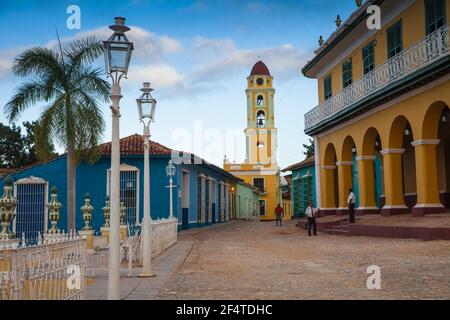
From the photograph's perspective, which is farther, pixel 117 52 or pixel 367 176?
pixel 367 176

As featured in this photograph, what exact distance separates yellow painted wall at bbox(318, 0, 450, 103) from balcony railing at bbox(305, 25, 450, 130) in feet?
2.08

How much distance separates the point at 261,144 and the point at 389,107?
46704 millimetres

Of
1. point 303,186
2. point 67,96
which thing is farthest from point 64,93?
point 303,186

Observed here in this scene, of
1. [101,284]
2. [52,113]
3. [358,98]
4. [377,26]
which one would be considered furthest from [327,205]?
[101,284]

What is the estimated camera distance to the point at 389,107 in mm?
18688

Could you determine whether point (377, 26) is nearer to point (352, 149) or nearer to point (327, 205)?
point (352, 149)

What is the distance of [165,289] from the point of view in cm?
841

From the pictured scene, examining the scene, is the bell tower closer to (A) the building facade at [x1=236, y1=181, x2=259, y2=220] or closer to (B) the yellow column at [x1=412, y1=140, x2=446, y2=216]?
(A) the building facade at [x1=236, y1=181, x2=259, y2=220]

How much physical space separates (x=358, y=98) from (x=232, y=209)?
30.5 m

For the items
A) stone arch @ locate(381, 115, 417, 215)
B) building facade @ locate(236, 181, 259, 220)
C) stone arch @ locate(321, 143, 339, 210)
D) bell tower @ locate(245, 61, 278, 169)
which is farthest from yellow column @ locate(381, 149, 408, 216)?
bell tower @ locate(245, 61, 278, 169)

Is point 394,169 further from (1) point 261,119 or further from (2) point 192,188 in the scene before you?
(1) point 261,119

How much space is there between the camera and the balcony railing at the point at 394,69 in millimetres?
15027

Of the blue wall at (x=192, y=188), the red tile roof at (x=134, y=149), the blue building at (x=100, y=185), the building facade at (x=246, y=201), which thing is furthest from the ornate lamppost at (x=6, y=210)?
the building facade at (x=246, y=201)

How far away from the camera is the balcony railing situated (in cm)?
1503
